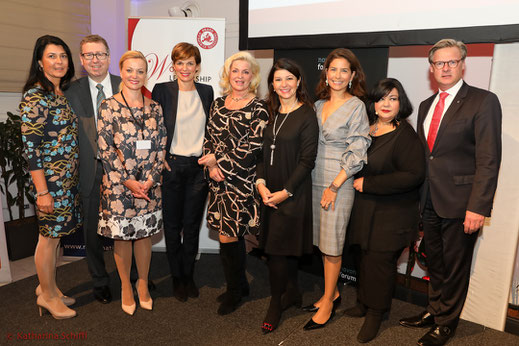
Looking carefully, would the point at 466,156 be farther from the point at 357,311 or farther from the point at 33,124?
the point at 33,124

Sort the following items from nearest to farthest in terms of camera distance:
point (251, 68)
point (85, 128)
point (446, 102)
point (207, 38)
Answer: point (446, 102) < point (251, 68) < point (85, 128) < point (207, 38)

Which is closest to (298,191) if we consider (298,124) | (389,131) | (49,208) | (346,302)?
(298,124)

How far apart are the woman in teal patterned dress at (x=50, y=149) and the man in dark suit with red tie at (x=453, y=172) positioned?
2.28 m

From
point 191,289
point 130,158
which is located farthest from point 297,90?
point 191,289

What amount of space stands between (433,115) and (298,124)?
0.84 meters

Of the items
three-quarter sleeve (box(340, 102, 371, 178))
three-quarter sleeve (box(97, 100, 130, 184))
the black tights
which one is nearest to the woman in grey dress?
three-quarter sleeve (box(340, 102, 371, 178))

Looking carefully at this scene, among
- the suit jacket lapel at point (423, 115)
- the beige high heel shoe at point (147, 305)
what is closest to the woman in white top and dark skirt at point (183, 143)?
the beige high heel shoe at point (147, 305)

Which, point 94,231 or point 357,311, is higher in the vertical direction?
point 94,231

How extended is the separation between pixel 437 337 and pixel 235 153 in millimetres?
1732

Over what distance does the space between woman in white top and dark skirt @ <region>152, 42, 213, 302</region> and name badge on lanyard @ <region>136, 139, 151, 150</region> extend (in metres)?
0.22

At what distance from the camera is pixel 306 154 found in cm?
226

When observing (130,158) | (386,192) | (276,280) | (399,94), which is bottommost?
(276,280)

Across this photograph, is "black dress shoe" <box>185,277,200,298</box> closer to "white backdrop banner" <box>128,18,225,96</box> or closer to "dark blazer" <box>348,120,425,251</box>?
"dark blazer" <box>348,120,425,251</box>

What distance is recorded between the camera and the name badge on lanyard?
95.1 inches
